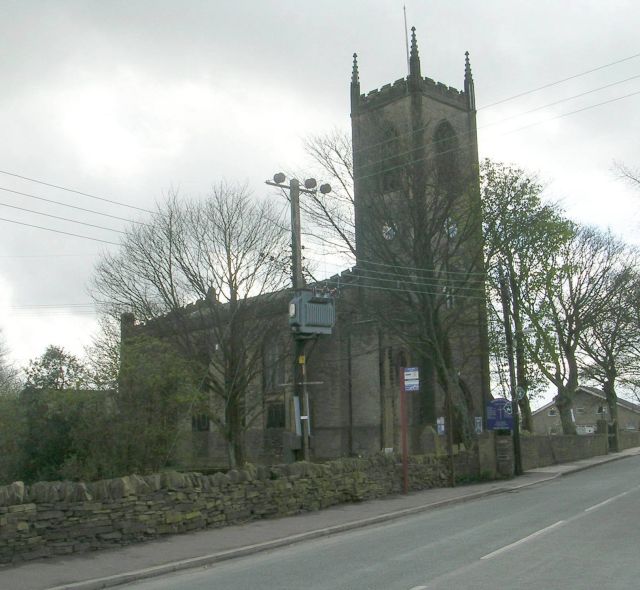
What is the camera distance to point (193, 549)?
41.6 ft

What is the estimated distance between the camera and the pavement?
408 inches

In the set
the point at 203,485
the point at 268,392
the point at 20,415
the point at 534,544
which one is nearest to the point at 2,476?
the point at 20,415

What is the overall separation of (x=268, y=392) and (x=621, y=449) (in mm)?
25580

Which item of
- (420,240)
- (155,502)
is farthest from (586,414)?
(155,502)

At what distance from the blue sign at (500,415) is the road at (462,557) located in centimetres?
1210

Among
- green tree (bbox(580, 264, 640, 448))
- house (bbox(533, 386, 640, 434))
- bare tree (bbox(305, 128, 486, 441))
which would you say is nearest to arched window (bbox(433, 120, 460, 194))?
bare tree (bbox(305, 128, 486, 441))

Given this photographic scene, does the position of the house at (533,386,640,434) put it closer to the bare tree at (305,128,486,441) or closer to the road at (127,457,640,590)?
the bare tree at (305,128,486,441)

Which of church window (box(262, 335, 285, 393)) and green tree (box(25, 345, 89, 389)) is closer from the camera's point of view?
green tree (box(25, 345, 89, 389))

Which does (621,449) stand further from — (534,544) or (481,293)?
(534,544)

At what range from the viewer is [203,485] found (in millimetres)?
15000

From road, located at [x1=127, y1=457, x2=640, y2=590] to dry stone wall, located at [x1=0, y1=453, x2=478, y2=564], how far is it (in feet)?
7.15

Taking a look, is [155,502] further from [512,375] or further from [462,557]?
[512,375]

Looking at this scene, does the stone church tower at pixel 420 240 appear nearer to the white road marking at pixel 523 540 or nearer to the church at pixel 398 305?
the church at pixel 398 305

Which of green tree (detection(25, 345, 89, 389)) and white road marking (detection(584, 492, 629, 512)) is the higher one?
green tree (detection(25, 345, 89, 389))
